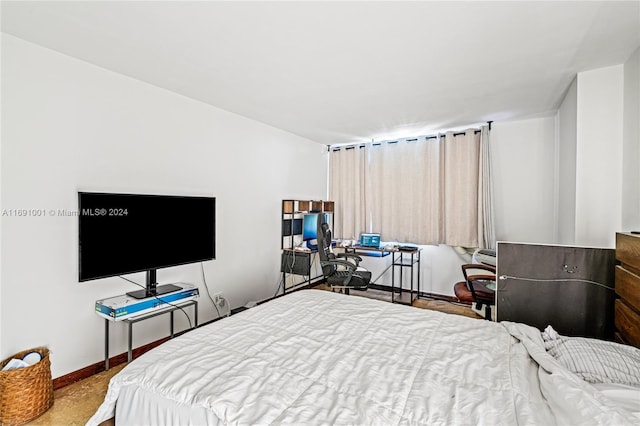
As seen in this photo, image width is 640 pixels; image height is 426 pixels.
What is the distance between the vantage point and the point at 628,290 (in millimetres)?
1793

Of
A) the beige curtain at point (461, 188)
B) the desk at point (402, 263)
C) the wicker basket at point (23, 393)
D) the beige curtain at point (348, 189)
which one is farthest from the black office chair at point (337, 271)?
the wicker basket at point (23, 393)

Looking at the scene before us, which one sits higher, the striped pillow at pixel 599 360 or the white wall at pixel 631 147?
the white wall at pixel 631 147

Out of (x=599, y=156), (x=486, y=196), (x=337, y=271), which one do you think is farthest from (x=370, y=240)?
(x=599, y=156)

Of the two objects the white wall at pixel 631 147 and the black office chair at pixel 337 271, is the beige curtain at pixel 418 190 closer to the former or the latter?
the black office chair at pixel 337 271

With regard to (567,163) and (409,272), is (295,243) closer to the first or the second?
(409,272)

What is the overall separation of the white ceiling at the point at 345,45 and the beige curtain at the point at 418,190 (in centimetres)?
114

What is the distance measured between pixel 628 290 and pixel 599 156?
48.5 inches

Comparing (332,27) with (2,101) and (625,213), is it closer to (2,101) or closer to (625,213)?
(2,101)

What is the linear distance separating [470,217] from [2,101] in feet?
16.2

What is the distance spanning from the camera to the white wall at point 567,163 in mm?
2678

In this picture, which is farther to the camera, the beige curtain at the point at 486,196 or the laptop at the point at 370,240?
the laptop at the point at 370,240

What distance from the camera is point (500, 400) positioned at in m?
1.21

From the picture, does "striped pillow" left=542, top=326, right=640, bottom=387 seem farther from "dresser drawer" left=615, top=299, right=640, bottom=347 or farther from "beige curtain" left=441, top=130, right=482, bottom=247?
"beige curtain" left=441, top=130, right=482, bottom=247

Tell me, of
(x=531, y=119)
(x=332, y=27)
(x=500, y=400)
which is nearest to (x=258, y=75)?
(x=332, y=27)
